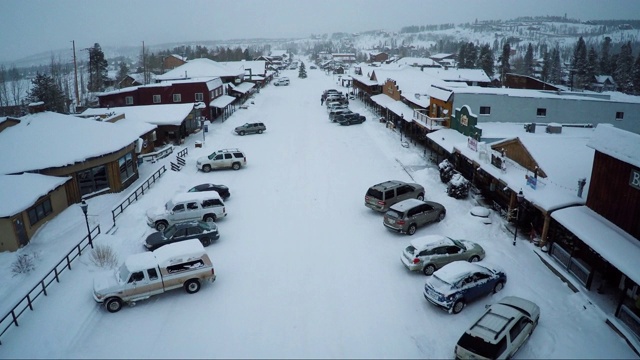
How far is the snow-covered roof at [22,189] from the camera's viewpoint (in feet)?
65.8

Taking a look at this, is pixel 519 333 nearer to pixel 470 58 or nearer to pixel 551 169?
pixel 551 169

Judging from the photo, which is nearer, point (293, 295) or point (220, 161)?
point (293, 295)

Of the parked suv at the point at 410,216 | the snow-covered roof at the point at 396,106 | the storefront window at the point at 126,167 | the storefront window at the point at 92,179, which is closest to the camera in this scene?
the parked suv at the point at 410,216

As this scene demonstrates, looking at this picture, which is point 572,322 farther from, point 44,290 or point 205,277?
point 44,290

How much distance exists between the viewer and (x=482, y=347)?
11.5 metres

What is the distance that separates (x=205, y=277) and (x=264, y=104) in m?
55.7

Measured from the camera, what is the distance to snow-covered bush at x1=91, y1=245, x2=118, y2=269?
58.0ft

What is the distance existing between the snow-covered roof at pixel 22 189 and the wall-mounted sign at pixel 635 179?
86.7 feet

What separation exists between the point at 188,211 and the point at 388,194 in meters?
11.0

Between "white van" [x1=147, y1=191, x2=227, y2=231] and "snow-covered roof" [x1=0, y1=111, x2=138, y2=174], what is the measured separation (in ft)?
24.7

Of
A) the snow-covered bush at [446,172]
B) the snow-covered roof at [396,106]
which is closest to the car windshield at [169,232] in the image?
the snow-covered bush at [446,172]

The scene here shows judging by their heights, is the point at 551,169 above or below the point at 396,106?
below

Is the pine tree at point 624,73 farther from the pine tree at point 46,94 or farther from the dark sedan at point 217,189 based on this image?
the pine tree at point 46,94

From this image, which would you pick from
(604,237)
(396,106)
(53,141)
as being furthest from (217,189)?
(396,106)
